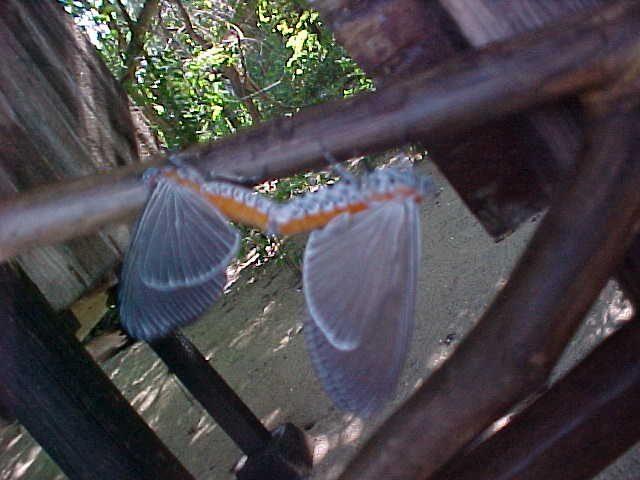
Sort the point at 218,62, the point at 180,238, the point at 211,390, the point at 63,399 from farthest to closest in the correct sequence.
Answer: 1. the point at 218,62
2. the point at 211,390
3. the point at 63,399
4. the point at 180,238

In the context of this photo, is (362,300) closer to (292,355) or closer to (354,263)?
(354,263)

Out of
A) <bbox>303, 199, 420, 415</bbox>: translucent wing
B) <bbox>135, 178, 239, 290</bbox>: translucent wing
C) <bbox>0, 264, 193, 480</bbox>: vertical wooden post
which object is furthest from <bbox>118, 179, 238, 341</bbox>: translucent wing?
<bbox>0, 264, 193, 480</bbox>: vertical wooden post

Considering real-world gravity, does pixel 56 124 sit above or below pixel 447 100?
above

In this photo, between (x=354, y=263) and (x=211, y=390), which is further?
(x=211, y=390)

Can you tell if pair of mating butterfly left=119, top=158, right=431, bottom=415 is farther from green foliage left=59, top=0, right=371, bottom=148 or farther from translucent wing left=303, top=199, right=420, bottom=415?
green foliage left=59, top=0, right=371, bottom=148

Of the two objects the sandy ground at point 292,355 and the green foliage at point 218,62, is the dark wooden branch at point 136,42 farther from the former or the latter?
the sandy ground at point 292,355

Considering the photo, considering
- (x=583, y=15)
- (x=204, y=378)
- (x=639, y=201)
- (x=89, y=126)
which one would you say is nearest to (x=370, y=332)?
(x=639, y=201)

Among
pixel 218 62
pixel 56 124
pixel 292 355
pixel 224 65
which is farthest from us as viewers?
pixel 224 65

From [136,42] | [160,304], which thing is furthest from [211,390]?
[136,42]

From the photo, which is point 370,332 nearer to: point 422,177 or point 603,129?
point 422,177
